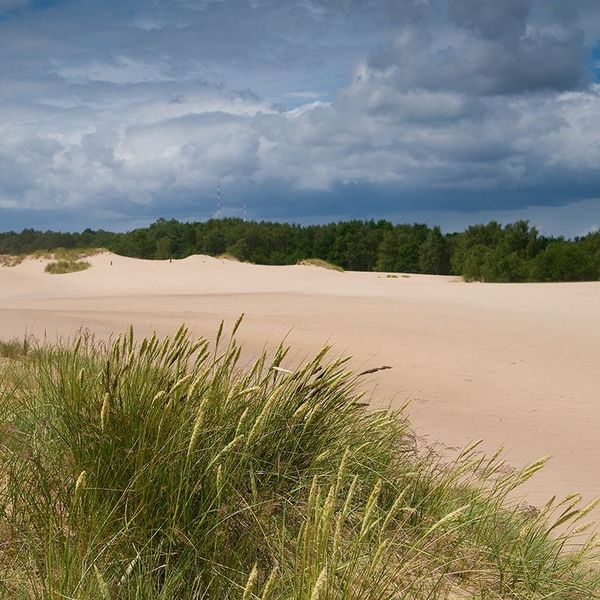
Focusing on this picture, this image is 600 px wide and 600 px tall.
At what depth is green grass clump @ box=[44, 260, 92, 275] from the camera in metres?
33.9

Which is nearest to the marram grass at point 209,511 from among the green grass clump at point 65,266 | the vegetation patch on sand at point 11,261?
the green grass clump at point 65,266

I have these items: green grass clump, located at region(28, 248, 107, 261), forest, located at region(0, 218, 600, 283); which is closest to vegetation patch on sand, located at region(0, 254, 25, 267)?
green grass clump, located at region(28, 248, 107, 261)

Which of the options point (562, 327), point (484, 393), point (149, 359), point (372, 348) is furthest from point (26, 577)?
point (562, 327)

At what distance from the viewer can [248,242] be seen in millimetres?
56031

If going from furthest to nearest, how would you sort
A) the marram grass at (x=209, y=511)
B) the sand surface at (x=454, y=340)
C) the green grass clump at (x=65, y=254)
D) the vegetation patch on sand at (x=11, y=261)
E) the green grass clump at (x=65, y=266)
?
the green grass clump at (x=65, y=254)
the vegetation patch on sand at (x=11, y=261)
the green grass clump at (x=65, y=266)
the sand surface at (x=454, y=340)
the marram grass at (x=209, y=511)

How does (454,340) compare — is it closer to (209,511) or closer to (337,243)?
(209,511)

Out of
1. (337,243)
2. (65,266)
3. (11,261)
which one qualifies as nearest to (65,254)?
(65,266)

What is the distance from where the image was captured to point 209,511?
2.59 meters

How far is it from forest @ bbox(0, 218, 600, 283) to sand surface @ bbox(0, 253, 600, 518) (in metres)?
13.2

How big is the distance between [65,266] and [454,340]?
24.0 metres

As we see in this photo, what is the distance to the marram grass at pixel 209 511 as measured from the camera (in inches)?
97.1

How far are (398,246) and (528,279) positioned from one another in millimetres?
18171

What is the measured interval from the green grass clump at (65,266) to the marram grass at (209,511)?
3165 cm

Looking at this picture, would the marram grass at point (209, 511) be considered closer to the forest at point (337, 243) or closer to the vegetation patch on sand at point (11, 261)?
the vegetation patch on sand at point (11, 261)
